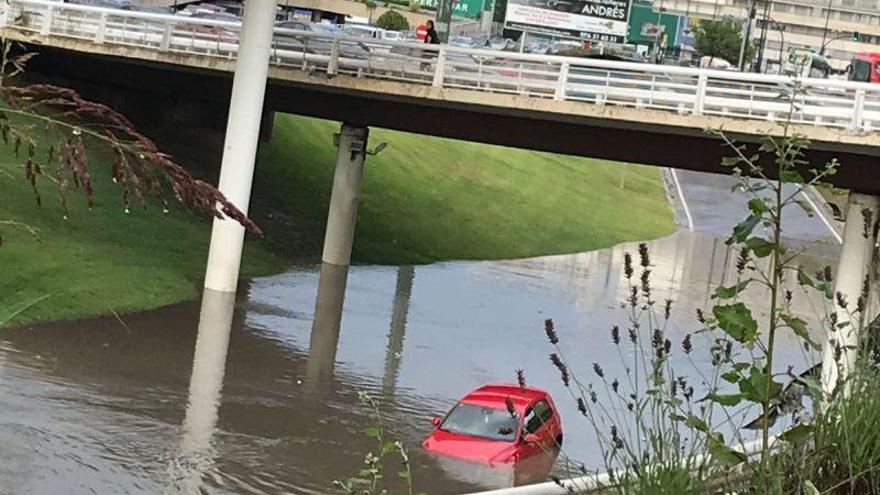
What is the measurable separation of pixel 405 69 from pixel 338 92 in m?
2.97

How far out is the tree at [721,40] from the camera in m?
132

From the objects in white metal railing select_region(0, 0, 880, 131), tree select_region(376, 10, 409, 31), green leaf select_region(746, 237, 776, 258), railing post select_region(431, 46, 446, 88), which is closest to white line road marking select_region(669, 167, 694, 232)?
tree select_region(376, 10, 409, 31)

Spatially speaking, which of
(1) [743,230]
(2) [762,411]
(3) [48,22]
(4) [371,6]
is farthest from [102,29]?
(4) [371,6]

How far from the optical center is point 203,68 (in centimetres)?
3650

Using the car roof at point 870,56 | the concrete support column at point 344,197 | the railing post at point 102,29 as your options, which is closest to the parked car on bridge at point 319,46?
the concrete support column at point 344,197

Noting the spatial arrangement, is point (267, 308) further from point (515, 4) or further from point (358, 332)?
point (515, 4)

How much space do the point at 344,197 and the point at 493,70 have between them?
8.06 m

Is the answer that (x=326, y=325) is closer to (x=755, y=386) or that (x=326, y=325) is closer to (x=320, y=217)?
(x=320, y=217)

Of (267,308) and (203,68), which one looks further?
(203,68)

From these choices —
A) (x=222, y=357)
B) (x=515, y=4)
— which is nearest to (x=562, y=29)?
(x=515, y=4)

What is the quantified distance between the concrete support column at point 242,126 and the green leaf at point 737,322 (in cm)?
2607

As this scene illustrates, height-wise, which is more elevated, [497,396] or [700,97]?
[700,97]

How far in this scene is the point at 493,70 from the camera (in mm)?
32031

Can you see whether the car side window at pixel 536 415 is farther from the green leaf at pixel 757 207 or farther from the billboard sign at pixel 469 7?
the billboard sign at pixel 469 7
